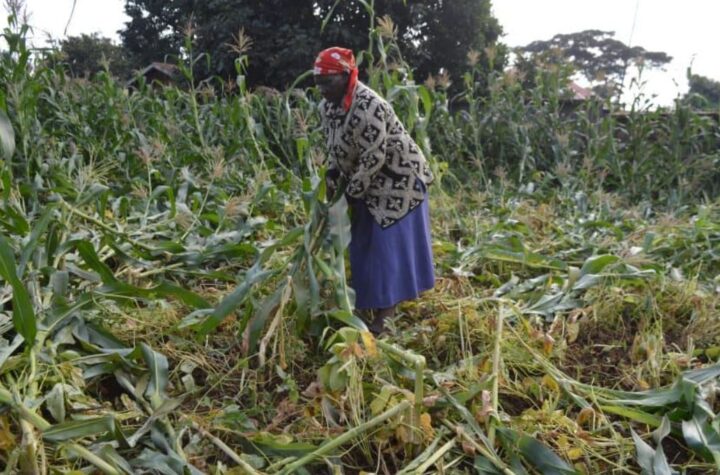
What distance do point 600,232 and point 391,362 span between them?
2.44 meters

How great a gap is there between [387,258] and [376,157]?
43 cm

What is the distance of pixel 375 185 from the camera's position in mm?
2420

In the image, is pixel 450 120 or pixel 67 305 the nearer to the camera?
pixel 67 305

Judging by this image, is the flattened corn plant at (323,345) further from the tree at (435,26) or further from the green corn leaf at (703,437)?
Result: the tree at (435,26)

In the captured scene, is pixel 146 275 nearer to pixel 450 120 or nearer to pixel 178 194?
pixel 178 194

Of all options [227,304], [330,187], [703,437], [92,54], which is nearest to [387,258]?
[330,187]

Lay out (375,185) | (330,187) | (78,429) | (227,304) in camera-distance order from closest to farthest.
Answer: (78,429), (227,304), (375,185), (330,187)

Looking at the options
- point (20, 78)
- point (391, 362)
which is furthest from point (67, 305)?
point (20, 78)

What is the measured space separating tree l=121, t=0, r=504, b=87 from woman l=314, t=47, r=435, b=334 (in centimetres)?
897

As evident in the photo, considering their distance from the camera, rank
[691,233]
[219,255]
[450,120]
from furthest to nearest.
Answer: [450,120]
[691,233]
[219,255]

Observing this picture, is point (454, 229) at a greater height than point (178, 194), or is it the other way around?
point (178, 194)

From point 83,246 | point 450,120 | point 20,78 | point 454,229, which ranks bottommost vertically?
point 454,229

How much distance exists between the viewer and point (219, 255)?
2.87 meters

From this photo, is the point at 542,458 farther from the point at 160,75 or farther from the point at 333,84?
the point at 160,75
